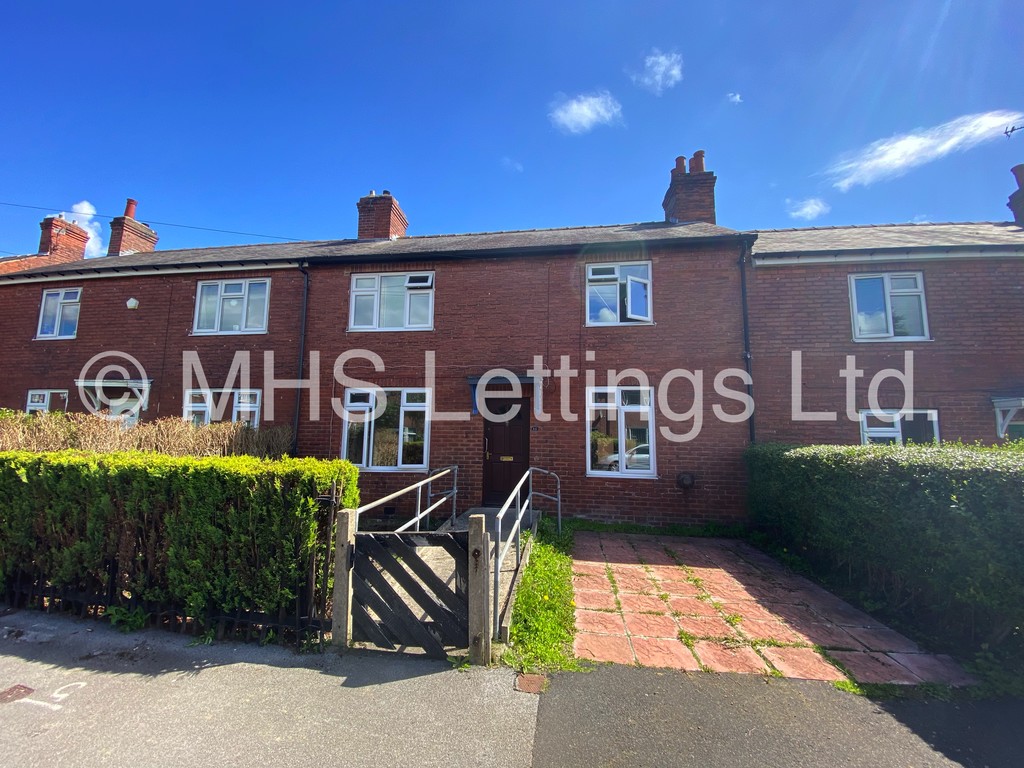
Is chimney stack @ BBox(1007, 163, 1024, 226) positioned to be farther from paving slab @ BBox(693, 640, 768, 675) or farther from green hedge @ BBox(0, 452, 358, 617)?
green hedge @ BBox(0, 452, 358, 617)

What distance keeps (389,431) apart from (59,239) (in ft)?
49.7

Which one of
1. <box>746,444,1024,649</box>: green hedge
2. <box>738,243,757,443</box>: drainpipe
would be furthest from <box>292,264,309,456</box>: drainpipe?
<box>746,444,1024,649</box>: green hedge

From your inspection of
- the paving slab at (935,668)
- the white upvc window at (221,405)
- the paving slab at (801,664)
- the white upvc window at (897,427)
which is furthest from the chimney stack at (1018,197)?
the white upvc window at (221,405)

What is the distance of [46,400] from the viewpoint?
1045 centimetres

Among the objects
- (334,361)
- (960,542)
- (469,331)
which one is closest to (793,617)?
(960,542)

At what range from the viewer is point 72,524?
159 inches

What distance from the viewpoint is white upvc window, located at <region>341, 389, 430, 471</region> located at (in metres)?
8.81

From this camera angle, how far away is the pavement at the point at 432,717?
2389 millimetres

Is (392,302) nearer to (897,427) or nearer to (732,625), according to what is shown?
(732,625)

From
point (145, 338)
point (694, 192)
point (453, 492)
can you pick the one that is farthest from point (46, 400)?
point (694, 192)

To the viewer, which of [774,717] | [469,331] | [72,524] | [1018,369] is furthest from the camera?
[469,331]

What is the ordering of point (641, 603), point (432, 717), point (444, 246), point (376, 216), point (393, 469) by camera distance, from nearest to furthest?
point (432, 717), point (641, 603), point (393, 469), point (444, 246), point (376, 216)

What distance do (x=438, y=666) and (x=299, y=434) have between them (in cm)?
709

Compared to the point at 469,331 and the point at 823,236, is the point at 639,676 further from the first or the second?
the point at 823,236
